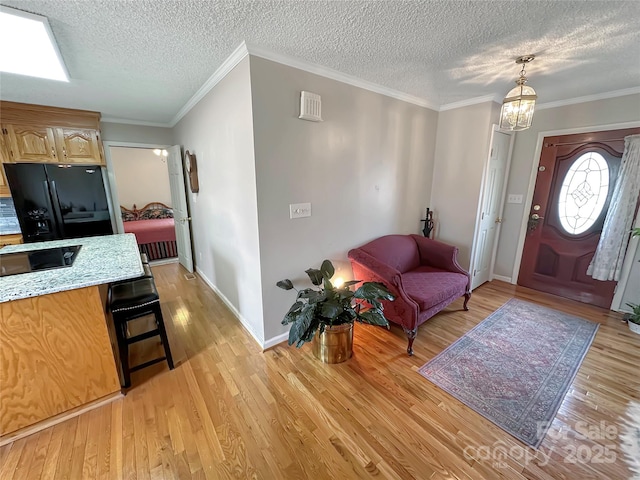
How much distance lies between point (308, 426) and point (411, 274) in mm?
1837

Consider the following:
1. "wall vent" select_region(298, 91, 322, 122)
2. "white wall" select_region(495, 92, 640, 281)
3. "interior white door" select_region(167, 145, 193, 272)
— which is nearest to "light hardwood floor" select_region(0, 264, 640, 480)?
"white wall" select_region(495, 92, 640, 281)

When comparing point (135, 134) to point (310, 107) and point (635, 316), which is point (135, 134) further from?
point (635, 316)

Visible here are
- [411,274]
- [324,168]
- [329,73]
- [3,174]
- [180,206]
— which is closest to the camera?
[329,73]

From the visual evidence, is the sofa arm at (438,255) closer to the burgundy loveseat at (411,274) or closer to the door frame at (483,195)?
the burgundy loveseat at (411,274)

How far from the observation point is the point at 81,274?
1.57m

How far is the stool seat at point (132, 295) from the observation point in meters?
1.82

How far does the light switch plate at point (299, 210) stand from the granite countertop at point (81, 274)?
116 centimetres

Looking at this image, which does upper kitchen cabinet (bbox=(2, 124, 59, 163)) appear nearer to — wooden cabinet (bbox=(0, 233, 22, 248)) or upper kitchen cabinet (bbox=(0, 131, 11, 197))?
upper kitchen cabinet (bbox=(0, 131, 11, 197))

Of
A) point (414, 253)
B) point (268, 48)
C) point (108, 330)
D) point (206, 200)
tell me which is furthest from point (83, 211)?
point (414, 253)

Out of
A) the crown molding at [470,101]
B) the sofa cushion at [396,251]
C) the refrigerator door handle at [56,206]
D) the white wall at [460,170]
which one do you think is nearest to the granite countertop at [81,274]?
the refrigerator door handle at [56,206]

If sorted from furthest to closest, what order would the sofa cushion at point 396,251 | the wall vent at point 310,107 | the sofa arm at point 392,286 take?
the sofa cushion at point 396,251 → the sofa arm at point 392,286 → the wall vent at point 310,107

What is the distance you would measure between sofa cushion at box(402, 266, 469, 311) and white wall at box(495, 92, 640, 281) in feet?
4.65

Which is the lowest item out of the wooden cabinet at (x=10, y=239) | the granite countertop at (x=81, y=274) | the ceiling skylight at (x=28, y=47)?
the wooden cabinet at (x=10, y=239)

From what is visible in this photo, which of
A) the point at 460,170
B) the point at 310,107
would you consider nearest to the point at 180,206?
the point at 310,107
